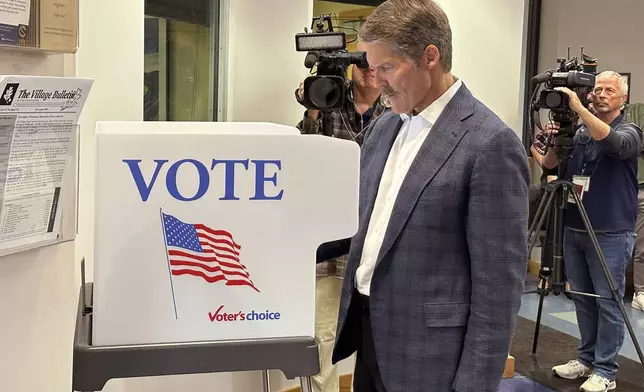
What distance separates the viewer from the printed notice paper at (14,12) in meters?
1.28

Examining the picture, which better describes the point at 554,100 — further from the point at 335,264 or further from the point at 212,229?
the point at 212,229

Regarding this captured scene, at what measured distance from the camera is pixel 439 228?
1.39 metres

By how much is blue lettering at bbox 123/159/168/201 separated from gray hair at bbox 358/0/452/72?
602 millimetres

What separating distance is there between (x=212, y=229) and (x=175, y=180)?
93 mm

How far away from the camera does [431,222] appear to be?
139cm

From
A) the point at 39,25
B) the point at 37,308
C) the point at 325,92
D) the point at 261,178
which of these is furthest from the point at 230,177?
the point at 325,92

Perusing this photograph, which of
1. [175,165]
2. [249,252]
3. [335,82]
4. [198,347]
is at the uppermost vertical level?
[335,82]

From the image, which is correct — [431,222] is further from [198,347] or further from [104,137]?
[104,137]

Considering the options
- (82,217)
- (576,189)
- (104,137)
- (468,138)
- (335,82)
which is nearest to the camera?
(104,137)

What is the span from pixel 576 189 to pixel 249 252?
2490mm

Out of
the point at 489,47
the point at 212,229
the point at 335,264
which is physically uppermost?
the point at 489,47

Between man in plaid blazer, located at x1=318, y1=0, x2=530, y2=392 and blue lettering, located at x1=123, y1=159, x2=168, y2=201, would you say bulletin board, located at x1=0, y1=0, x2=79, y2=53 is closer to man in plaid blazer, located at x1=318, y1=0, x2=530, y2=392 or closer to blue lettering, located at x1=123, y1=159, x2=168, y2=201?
blue lettering, located at x1=123, y1=159, x2=168, y2=201

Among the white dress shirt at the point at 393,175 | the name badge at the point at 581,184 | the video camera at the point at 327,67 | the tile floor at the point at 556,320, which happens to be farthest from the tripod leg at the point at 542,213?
the white dress shirt at the point at 393,175

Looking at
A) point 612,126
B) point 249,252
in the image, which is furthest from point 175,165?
point 612,126
